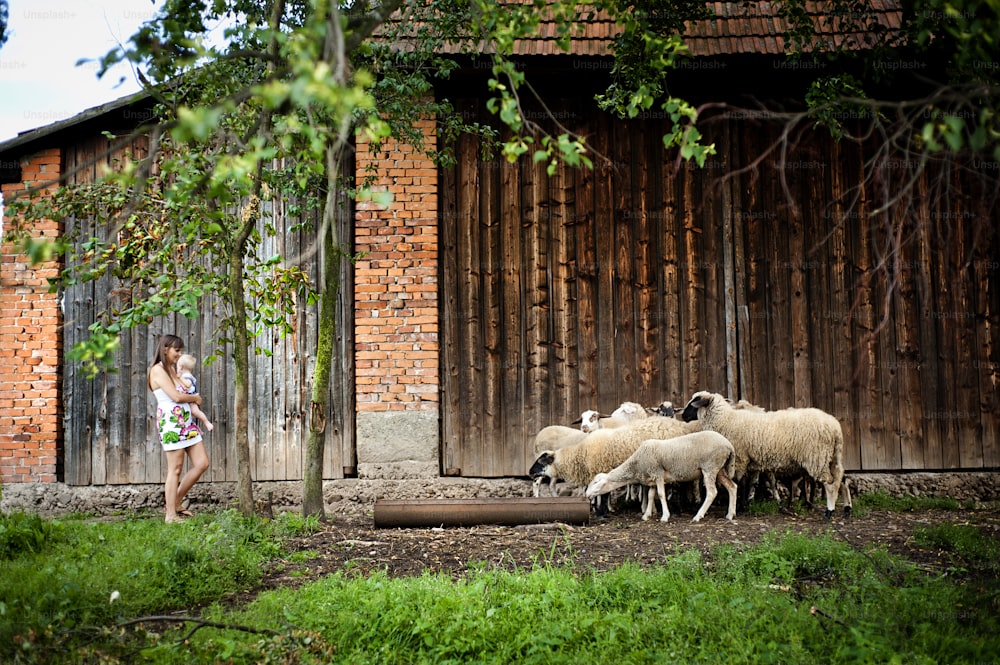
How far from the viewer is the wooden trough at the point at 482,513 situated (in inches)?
282

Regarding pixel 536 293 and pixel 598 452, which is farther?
pixel 536 293

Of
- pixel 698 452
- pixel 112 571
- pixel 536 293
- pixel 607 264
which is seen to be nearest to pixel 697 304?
pixel 607 264

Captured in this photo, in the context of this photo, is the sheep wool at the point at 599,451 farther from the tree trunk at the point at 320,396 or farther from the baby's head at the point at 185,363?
the baby's head at the point at 185,363

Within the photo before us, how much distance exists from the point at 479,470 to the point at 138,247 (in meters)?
4.31

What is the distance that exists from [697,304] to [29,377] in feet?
25.7

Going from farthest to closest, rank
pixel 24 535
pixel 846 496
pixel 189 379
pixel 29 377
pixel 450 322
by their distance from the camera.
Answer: pixel 450 322 → pixel 29 377 → pixel 189 379 → pixel 846 496 → pixel 24 535

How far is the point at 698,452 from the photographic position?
7535 millimetres

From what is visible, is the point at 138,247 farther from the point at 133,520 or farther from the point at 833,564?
the point at 833,564

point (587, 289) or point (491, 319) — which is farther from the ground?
point (587, 289)

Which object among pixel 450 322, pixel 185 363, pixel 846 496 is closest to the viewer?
pixel 846 496

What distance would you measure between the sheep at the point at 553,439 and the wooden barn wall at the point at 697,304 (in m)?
0.28

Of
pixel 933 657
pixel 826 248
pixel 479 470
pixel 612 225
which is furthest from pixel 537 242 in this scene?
pixel 933 657

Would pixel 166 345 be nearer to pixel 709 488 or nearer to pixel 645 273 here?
pixel 645 273

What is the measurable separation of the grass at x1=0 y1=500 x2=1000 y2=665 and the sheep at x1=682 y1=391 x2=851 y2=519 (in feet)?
5.91
